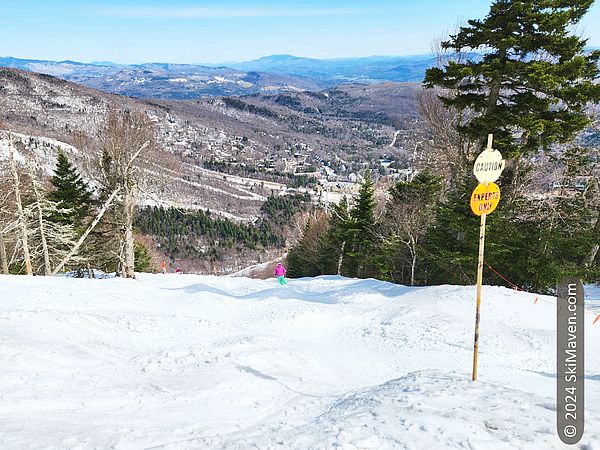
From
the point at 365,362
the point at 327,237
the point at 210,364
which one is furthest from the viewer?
the point at 327,237

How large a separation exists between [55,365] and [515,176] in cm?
1619

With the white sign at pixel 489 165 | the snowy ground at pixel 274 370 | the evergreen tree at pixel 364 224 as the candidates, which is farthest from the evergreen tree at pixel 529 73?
the evergreen tree at pixel 364 224

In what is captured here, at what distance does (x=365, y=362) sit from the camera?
9367mm

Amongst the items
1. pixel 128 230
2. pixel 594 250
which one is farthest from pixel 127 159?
pixel 594 250

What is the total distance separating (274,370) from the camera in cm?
781

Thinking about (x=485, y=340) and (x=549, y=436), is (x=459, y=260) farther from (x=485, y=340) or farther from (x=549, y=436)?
(x=549, y=436)

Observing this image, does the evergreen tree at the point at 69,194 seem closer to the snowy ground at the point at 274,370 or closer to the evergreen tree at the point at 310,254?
the snowy ground at the point at 274,370

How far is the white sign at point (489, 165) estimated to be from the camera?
6262 millimetres

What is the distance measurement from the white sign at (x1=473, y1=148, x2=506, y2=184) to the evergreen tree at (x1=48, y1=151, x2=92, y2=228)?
944 inches

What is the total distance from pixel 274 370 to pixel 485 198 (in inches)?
194

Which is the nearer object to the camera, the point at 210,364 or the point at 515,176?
the point at 210,364

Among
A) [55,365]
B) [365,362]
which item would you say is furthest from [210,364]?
[365,362]

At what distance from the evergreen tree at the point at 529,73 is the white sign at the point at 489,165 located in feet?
22.2

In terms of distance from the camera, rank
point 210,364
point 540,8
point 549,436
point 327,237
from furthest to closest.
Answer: point 327,237 < point 540,8 < point 210,364 < point 549,436
